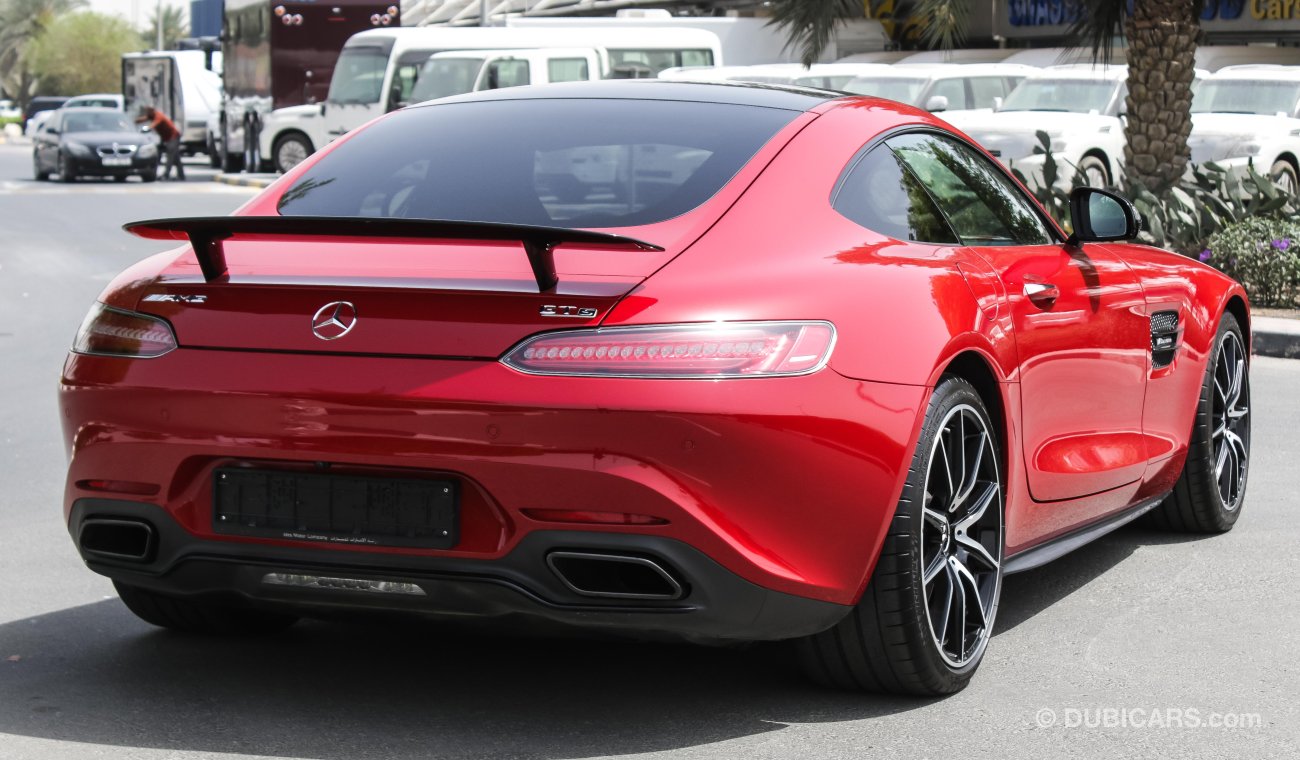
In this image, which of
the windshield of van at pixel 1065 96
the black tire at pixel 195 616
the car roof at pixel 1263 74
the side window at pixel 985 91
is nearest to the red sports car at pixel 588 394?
the black tire at pixel 195 616

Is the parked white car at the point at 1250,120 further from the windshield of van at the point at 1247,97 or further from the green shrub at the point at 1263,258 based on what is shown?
the green shrub at the point at 1263,258

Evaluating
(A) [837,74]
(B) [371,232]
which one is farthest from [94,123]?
(B) [371,232]

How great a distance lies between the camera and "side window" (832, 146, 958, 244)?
446cm

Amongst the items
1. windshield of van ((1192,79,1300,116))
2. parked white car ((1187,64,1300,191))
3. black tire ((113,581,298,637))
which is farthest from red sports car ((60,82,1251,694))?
windshield of van ((1192,79,1300,116))

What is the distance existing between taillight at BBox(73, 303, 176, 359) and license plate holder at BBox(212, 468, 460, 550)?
32 centimetres

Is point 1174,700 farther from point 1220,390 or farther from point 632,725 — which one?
point 1220,390

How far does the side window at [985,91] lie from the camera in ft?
82.8

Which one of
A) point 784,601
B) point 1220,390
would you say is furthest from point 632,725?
point 1220,390

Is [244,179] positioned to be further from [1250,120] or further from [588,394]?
[588,394]

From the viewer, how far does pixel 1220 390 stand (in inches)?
252

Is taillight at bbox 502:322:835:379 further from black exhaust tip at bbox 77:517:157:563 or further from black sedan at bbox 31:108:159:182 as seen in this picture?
black sedan at bbox 31:108:159:182

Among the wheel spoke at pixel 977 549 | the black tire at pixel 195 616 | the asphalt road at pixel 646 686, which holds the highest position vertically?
the wheel spoke at pixel 977 549

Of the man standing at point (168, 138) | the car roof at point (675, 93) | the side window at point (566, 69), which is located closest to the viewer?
the car roof at point (675, 93)

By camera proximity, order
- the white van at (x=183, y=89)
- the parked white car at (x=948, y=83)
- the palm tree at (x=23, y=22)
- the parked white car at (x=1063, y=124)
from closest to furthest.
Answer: the parked white car at (x=1063, y=124), the parked white car at (x=948, y=83), the white van at (x=183, y=89), the palm tree at (x=23, y=22)
